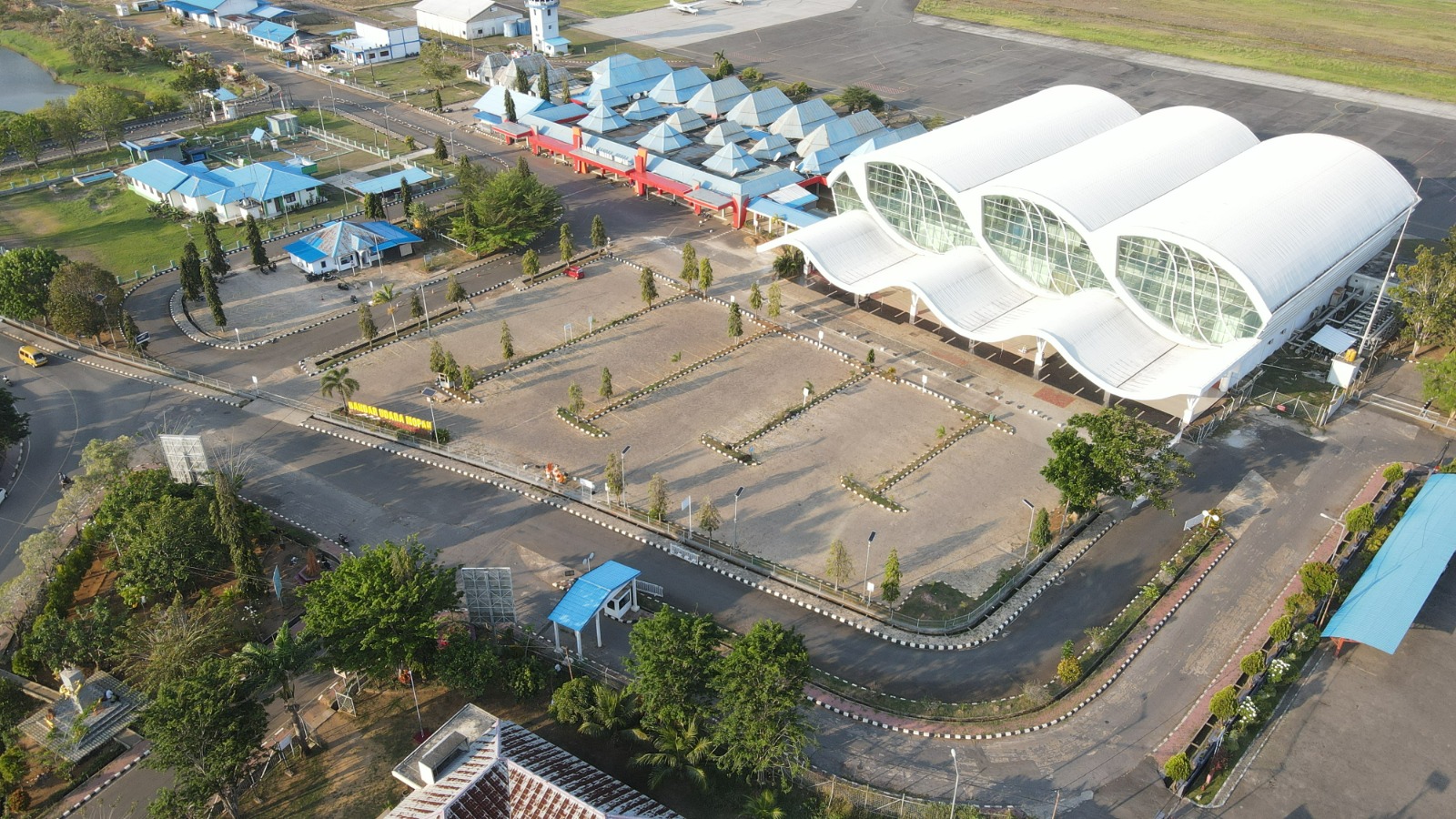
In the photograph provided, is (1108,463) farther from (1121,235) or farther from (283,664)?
(283,664)

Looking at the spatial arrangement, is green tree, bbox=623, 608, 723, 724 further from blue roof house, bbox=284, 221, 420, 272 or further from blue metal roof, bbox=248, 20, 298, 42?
blue metal roof, bbox=248, 20, 298, 42

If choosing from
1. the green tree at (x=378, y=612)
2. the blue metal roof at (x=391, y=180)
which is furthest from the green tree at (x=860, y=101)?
the green tree at (x=378, y=612)

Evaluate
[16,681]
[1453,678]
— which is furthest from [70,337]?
[1453,678]

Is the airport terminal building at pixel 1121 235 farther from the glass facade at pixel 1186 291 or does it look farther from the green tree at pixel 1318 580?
the green tree at pixel 1318 580

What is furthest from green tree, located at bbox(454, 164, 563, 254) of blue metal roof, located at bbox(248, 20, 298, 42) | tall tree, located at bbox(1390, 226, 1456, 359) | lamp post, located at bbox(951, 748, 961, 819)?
blue metal roof, located at bbox(248, 20, 298, 42)

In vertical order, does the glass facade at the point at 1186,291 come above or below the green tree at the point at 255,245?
above

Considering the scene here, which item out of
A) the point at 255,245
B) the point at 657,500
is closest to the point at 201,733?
the point at 657,500
